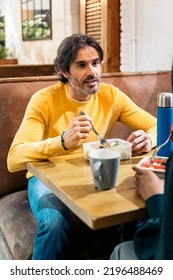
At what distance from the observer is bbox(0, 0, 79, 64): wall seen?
15.9ft

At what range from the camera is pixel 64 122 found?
172 centimetres

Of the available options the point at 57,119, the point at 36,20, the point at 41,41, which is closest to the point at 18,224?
the point at 57,119

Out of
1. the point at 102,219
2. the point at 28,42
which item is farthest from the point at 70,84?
the point at 28,42

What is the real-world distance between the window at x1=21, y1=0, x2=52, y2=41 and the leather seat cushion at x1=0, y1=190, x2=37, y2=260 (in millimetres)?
4243

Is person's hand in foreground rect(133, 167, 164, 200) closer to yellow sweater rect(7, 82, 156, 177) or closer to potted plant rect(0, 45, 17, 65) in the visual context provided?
yellow sweater rect(7, 82, 156, 177)

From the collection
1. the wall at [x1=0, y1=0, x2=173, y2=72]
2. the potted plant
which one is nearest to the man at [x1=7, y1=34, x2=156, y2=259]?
the wall at [x1=0, y1=0, x2=173, y2=72]

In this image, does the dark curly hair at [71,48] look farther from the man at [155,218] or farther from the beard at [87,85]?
the man at [155,218]

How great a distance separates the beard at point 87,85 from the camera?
1.71m

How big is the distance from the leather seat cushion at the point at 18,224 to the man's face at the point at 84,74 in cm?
54

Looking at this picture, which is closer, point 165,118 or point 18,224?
point 165,118

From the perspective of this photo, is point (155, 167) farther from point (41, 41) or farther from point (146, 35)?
point (41, 41)

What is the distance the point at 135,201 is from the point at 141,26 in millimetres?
2529

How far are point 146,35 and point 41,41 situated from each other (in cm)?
318

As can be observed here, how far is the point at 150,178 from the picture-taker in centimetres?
103
